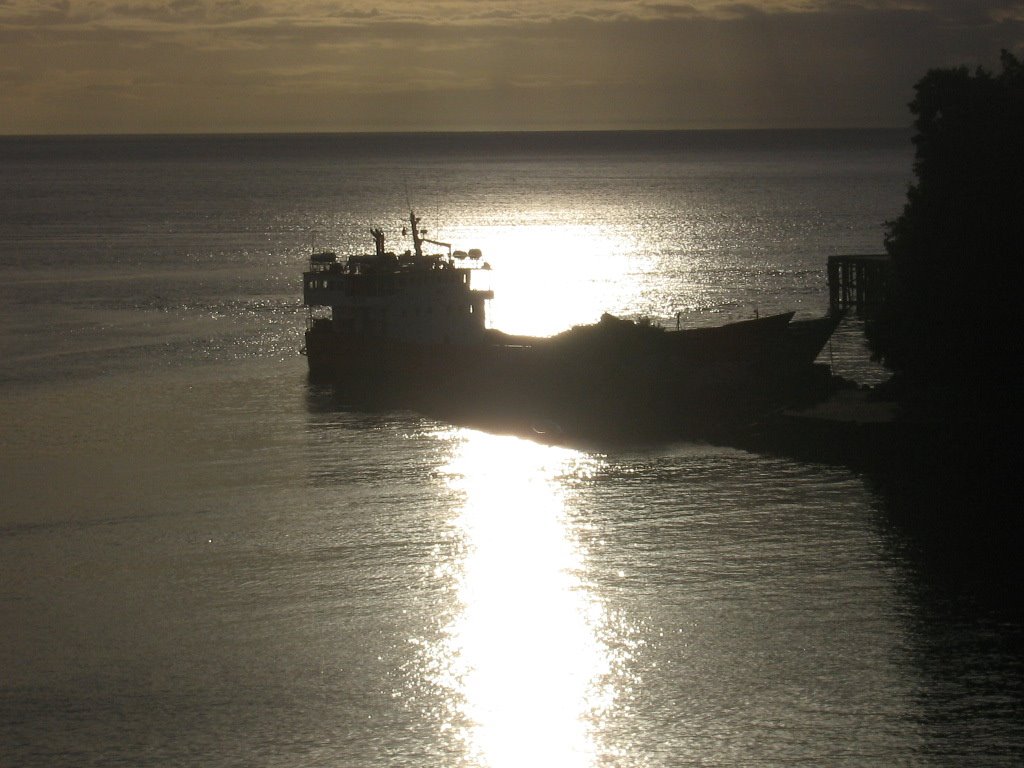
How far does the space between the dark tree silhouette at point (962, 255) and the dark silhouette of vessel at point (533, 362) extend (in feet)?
21.7

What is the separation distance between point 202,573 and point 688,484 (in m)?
14.4

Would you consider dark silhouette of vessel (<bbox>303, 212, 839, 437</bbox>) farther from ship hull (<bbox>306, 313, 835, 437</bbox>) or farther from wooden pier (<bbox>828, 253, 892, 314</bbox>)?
wooden pier (<bbox>828, 253, 892, 314</bbox>)

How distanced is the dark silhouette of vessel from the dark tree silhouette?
6.61 metres

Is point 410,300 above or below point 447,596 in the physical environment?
above

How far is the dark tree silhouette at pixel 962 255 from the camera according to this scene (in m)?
41.0

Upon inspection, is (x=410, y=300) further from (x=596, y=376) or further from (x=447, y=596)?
(x=447, y=596)

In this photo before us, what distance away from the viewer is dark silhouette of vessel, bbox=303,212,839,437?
1919 inches

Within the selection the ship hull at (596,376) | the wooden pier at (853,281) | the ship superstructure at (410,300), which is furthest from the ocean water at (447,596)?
the wooden pier at (853,281)

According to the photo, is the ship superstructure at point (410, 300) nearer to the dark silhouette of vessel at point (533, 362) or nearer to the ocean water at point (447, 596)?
the dark silhouette of vessel at point (533, 362)

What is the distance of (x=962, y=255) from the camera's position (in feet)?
136

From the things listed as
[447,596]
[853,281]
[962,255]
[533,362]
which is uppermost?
[962,255]

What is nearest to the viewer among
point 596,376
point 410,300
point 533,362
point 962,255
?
point 962,255

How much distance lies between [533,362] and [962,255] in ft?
56.8

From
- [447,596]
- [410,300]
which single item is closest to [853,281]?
[410,300]
